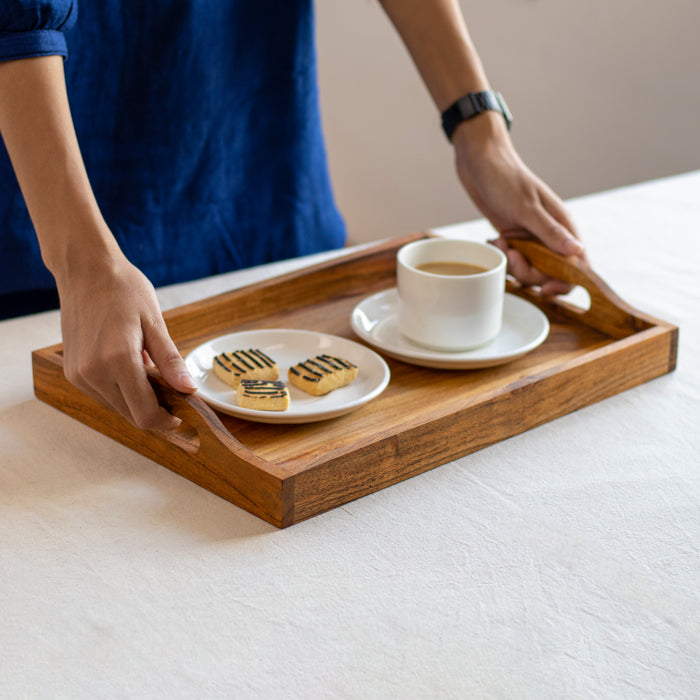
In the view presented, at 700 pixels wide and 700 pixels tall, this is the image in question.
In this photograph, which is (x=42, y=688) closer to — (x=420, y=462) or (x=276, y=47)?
(x=420, y=462)

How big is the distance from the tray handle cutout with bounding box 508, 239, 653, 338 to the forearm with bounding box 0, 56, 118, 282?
1.91 ft

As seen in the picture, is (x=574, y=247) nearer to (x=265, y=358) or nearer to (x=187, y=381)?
(x=265, y=358)

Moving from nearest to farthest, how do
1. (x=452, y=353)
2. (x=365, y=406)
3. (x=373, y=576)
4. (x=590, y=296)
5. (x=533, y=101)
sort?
1. (x=373, y=576)
2. (x=365, y=406)
3. (x=452, y=353)
4. (x=590, y=296)
5. (x=533, y=101)

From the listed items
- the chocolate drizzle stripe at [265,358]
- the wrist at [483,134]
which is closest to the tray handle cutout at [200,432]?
the chocolate drizzle stripe at [265,358]

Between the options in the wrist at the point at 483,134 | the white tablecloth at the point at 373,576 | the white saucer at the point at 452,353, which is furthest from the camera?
the wrist at the point at 483,134

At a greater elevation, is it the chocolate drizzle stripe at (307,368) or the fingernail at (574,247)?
the fingernail at (574,247)

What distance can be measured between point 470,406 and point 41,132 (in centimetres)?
48

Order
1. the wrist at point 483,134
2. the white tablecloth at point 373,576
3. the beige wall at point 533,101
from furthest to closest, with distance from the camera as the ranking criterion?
the beige wall at point 533,101, the wrist at point 483,134, the white tablecloth at point 373,576

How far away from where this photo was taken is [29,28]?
85 cm

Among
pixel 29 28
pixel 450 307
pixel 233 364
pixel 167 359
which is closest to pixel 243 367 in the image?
pixel 233 364

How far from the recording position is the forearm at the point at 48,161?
0.82m

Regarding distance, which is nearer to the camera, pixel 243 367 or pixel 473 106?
pixel 243 367

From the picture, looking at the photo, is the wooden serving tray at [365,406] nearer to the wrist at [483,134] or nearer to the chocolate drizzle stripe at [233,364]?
the chocolate drizzle stripe at [233,364]

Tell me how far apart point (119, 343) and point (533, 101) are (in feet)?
9.80
